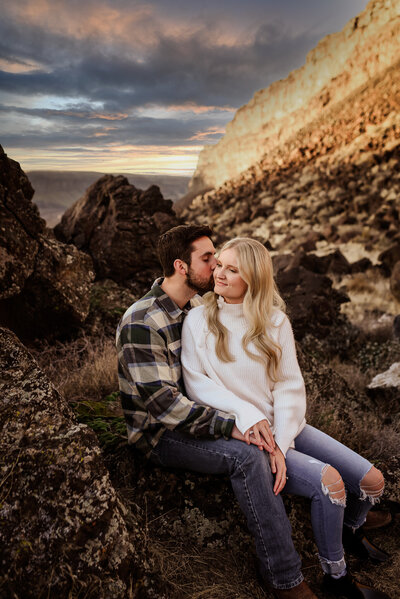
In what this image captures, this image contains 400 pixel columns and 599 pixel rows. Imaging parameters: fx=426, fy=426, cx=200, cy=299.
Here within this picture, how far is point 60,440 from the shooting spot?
2029mm

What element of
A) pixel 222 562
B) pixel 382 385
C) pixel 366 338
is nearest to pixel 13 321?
pixel 222 562

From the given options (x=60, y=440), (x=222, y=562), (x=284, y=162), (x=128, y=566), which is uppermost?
(x=284, y=162)

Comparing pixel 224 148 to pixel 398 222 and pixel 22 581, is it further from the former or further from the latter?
pixel 22 581

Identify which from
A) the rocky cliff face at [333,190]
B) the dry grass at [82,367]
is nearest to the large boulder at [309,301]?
the dry grass at [82,367]

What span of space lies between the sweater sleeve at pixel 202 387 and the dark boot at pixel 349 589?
954mm

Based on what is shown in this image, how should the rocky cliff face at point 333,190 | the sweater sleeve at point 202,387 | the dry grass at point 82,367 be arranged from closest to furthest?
1. the sweater sleeve at point 202,387
2. the dry grass at point 82,367
3. the rocky cliff face at point 333,190

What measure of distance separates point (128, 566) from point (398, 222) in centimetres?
1766

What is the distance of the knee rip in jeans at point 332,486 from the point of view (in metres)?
2.34

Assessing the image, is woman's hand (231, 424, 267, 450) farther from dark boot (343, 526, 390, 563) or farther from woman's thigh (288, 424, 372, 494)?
dark boot (343, 526, 390, 563)

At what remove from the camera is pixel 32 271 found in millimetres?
4426

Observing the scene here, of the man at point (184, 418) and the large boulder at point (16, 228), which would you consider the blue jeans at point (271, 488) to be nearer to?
the man at point (184, 418)

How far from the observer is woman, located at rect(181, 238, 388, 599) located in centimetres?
252

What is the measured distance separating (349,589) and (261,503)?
0.72 meters

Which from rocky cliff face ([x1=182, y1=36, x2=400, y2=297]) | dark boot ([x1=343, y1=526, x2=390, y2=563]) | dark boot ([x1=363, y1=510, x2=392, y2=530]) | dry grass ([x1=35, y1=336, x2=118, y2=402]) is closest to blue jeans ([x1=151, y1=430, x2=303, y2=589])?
dark boot ([x1=343, y1=526, x2=390, y2=563])
